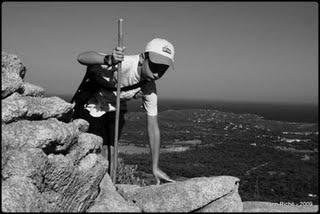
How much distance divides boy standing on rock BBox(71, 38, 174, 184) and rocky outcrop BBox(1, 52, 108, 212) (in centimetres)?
105

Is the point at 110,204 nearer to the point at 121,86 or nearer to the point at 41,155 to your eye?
the point at 41,155

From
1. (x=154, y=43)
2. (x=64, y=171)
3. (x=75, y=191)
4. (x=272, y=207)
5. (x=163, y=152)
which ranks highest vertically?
(x=154, y=43)

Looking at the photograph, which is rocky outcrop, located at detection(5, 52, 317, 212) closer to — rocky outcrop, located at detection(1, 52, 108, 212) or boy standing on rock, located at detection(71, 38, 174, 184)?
rocky outcrop, located at detection(1, 52, 108, 212)

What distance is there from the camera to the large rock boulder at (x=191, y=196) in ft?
21.9

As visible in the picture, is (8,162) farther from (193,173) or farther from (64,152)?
(193,173)

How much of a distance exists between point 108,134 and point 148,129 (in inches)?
46.6

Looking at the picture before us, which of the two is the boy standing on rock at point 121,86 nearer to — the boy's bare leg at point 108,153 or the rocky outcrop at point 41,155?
the boy's bare leg at point 108,153

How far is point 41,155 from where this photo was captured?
18.6 ft

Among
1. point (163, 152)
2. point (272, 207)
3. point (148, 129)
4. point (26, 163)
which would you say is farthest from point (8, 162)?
point (163, 152)

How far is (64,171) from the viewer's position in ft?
19.7

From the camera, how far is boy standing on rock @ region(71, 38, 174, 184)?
7.54 m

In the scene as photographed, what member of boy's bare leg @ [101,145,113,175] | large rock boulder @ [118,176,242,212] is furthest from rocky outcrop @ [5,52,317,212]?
boy's bare leg @ [101,145,113,175]

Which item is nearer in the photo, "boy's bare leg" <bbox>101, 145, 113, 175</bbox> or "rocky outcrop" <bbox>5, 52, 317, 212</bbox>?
"rocky outcrop" <bbox>5, 52, 317, 212</bbox>

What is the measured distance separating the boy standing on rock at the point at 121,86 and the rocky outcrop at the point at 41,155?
1.05 meters
